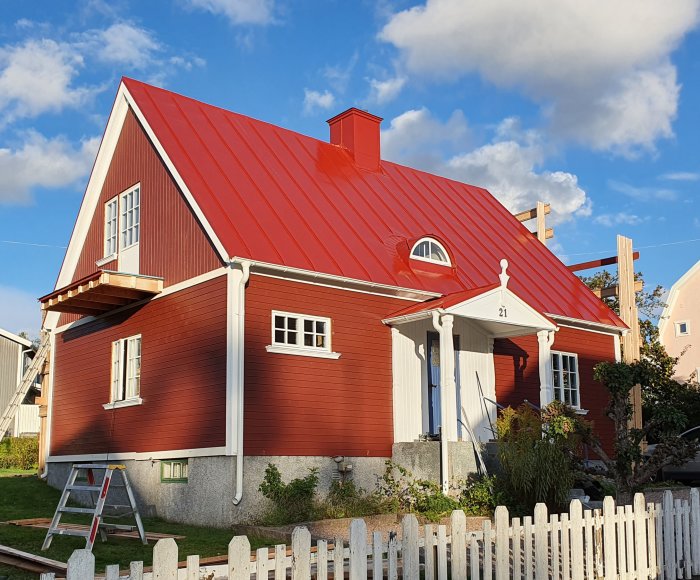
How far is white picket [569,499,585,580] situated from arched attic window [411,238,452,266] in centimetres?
995

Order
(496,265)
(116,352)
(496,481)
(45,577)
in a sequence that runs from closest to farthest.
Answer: (45,577) < (496,481) < (116,352) < (496,265)

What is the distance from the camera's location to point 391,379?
661 inches

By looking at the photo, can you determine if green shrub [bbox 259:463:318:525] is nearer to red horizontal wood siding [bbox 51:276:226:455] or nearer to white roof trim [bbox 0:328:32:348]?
red horizontal wood siding [bbox 51:276:226:455]

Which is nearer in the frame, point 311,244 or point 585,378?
point 311,244

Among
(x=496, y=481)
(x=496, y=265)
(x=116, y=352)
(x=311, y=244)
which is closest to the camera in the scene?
(x=496, y=481)

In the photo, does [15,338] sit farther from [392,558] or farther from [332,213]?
[392,558]

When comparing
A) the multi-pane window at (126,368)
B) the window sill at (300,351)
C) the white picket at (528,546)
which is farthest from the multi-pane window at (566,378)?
the white picket at (528,546)

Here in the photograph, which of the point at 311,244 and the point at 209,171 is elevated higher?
the point at 209,171

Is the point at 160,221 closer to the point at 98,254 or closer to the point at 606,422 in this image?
the point at 98,254

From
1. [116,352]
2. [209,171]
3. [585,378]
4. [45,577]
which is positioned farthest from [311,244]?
[45,577]

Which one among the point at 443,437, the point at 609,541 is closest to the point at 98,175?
the point at 443,437

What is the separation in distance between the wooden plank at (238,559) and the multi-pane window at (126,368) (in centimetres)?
1192

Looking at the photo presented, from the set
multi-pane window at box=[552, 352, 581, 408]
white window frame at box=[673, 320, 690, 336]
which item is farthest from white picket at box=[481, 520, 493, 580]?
white window frame at box=[673, 320, 690, 336]

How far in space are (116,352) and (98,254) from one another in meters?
2.57
